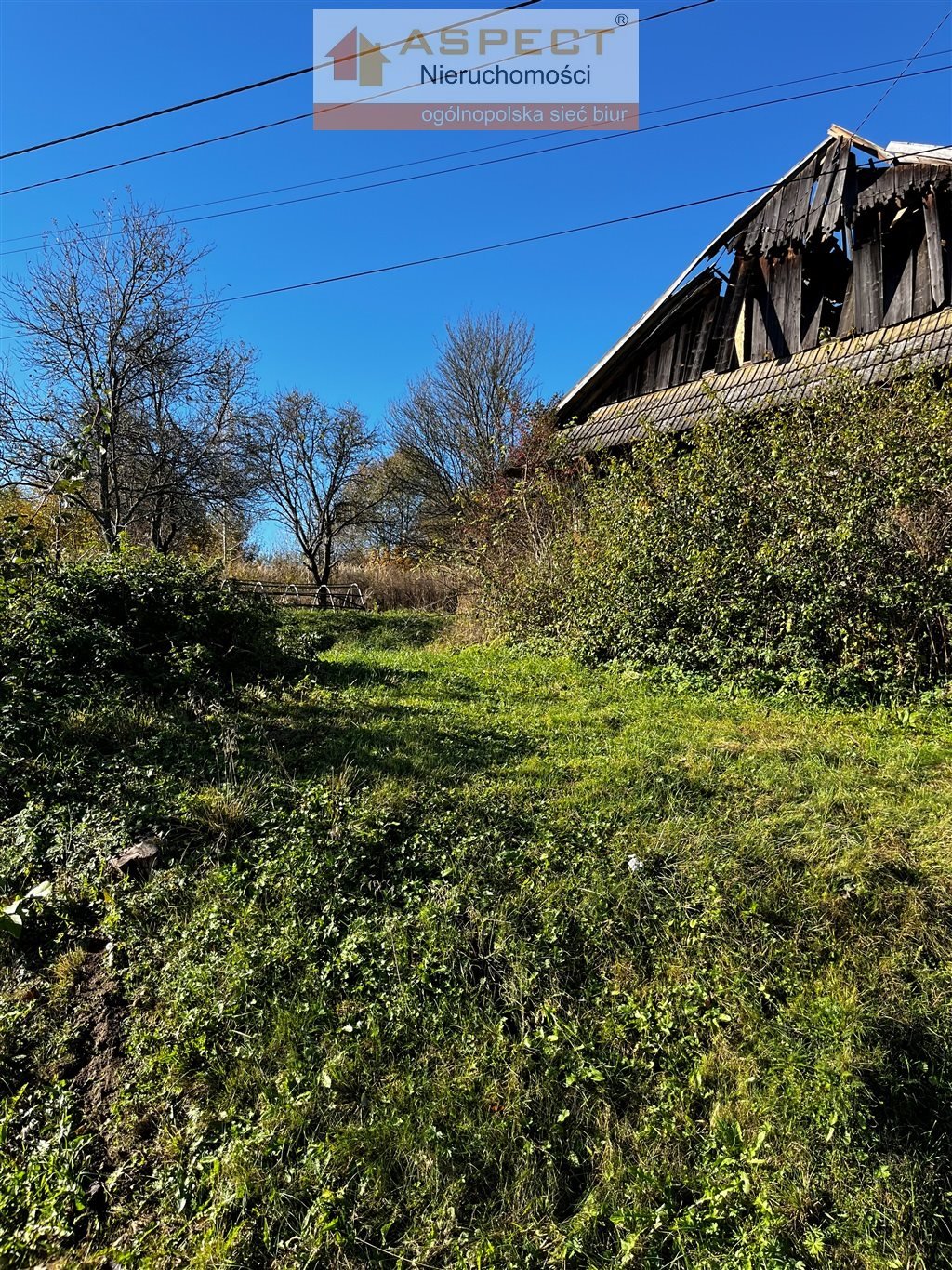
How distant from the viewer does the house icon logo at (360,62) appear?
640 cm

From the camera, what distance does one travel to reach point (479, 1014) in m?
2.55

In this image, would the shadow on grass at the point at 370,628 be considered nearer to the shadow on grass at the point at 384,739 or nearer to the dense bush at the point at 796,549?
the dense bush at the point at 796,549

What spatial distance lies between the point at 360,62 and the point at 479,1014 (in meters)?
8.72

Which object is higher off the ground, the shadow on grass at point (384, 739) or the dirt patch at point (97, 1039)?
the shadow on grass at point (384, 739)

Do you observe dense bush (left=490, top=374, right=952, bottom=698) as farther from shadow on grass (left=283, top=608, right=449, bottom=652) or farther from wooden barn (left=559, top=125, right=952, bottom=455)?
shadow on grass (left=283, top=608, right=449, bottom=652)

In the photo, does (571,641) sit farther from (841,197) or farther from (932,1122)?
(841,197)

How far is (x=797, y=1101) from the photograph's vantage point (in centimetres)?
215

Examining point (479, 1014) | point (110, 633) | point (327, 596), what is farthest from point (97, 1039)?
point (327, 596)

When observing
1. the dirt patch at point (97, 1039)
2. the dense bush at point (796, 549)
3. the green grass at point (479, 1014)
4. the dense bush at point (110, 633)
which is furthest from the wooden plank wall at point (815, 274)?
the dirt patch at point (97, 1039)

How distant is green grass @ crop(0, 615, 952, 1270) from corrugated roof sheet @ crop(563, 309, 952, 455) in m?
6.14

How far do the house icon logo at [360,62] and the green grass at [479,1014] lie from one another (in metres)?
6.87

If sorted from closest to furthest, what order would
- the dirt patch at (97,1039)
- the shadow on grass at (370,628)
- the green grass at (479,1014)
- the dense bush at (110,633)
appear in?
the green grass at (479,1014), the dirt patch at (97,1039), the dense bush at (110,633), the shadow on grass at (370,628)

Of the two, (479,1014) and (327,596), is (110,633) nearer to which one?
(479,1014)

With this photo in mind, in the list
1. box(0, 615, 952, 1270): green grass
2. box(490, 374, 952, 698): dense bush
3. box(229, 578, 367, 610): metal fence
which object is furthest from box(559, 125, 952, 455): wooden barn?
box(229, 578, 367, 610): metal fence
